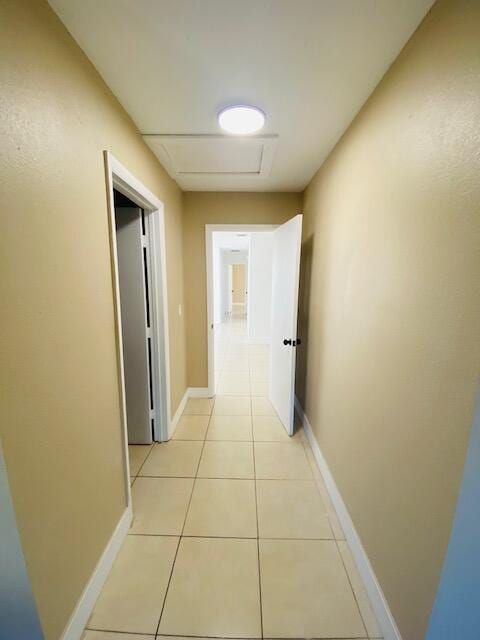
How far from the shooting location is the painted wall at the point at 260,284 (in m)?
5.38

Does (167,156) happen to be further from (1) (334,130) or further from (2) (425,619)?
(2) (425,619)

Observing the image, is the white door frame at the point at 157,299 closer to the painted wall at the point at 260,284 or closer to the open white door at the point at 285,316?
the open white door at the point at 285,316

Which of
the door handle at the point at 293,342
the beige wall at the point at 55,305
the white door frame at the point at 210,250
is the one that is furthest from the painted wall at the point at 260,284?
the beige wall at the point at 55,305

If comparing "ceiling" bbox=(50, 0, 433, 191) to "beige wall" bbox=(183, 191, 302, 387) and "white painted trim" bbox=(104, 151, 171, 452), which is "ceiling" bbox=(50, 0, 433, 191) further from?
"beige wall" bbox=(183, 191, 302, 387)

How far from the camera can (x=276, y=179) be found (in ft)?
7.88

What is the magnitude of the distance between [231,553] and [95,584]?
0.64 meters

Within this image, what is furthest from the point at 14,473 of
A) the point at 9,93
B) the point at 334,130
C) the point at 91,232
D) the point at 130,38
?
the point at 334,130

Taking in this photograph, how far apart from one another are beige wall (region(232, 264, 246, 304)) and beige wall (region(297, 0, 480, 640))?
10893 mm

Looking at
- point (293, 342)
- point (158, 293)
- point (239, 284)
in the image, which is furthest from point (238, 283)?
point (158, 293)

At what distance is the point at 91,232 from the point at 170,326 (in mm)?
1336

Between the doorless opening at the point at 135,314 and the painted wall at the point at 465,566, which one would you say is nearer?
the painted wall at the point at 465,566

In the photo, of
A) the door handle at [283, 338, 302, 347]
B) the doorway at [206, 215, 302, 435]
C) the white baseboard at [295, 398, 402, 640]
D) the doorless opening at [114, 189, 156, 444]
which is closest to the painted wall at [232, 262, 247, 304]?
the doorway at [206, 215, 302, 435]

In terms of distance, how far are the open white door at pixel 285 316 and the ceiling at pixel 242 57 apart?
0.82 meters

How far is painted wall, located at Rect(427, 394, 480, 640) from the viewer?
2.28 feet
